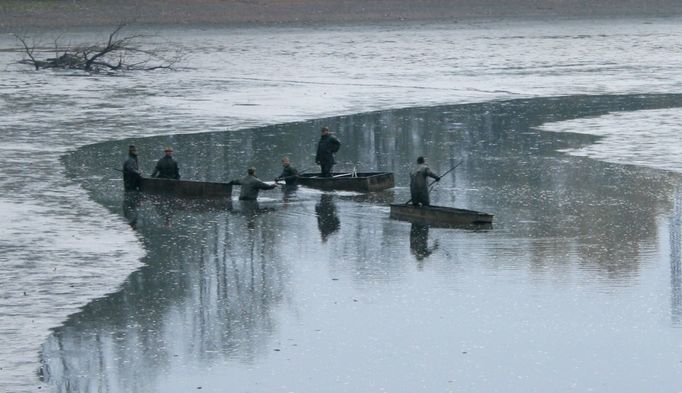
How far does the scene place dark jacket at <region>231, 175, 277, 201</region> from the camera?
2889cm

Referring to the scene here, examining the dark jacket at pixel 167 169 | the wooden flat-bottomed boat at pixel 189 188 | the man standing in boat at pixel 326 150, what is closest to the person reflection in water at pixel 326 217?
the man standing in boat at pixel 326 150

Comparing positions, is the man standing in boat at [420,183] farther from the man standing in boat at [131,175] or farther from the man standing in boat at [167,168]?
the man standing in boat at [131,175]

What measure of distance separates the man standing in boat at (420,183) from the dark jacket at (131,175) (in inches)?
260

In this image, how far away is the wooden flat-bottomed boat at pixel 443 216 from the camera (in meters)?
25.8

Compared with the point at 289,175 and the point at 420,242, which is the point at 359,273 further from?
the point at 289,175

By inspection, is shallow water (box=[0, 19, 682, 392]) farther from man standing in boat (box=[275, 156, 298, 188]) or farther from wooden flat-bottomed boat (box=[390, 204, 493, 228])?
man standing in boat (box=[275, 156, 298, 188])

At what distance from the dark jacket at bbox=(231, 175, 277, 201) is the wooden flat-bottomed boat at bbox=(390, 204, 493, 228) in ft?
11.6

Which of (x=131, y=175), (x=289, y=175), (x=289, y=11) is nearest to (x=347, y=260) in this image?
(x=289, y=175)

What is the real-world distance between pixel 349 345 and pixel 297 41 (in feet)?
193

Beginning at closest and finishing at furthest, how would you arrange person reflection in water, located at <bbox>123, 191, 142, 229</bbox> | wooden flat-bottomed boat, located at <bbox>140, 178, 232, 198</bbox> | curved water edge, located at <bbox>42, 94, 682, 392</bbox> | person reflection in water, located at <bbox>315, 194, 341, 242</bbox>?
curved water edge, located at <bbox>42, 94, 682, 392</bbox>
person reflection in water, located at <bbox>315, 194, 341, 242</bbox>
person reflection in water, located at <bbox>123, 191, 142, 229</bbox>
wooden flat-bottomed boat, located at <bbox>140, 178, 232, 198</bbox>

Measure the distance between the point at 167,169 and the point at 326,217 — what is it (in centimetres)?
460

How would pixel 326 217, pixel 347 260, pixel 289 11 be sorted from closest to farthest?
1. pixel 347 260
2. pixel 326 217
3. pixel 289 11

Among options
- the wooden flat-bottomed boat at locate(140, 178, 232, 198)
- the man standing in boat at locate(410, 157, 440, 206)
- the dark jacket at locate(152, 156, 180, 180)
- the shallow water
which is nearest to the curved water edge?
the shallow water

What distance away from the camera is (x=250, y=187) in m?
28.9
